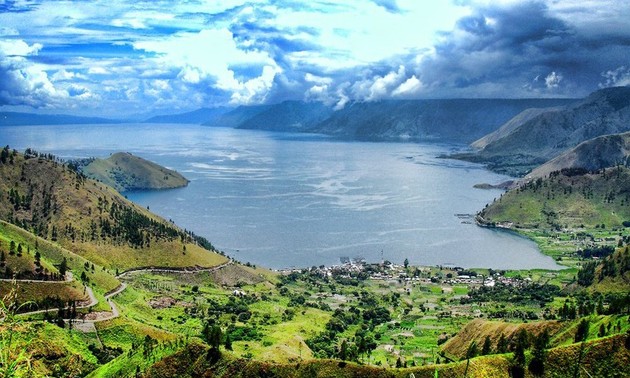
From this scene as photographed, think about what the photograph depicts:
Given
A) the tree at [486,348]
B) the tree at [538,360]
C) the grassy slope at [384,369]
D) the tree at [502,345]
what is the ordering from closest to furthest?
the grassy slope at [384,369] → the tree at [538,360] → the tree at [502,345] → the tree at [486,348]

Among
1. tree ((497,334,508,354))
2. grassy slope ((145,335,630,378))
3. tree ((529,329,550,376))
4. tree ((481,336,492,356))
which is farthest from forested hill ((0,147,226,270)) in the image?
tree ((529,329,550,376))

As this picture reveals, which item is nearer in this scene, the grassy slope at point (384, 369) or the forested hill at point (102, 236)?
the grassy slope at point (384, 369)

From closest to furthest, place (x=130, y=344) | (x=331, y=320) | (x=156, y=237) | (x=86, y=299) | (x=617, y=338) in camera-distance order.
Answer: (x=617, y=338), (x=130, y=344), (x=86, y=299), (x=331, y=320), (x=156, y=237)

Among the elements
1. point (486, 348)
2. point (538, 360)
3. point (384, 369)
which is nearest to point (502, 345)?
point (486, 348)

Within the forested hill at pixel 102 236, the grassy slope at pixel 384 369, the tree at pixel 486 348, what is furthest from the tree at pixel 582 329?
the forested hill at pixel 102 236

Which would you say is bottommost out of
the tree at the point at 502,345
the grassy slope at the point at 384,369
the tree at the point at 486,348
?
the tree at the point at 486,348

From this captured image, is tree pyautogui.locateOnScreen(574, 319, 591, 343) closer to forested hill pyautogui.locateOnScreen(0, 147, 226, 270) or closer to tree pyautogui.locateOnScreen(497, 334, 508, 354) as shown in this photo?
tree pyautogui.locateOnScreen(497, 334, 508, 354)

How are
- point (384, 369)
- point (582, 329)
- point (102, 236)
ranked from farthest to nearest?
point (102, 236) < point (582, 329) < point (384, 369)

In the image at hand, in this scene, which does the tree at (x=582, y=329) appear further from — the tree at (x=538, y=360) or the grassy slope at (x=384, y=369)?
the tree at (x=538, y=360)

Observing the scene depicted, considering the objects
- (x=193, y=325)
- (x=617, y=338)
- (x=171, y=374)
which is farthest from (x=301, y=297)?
(x=617, y=338)

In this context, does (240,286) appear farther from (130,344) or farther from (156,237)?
(130,344)

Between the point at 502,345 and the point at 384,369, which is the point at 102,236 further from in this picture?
the point at 502,345
